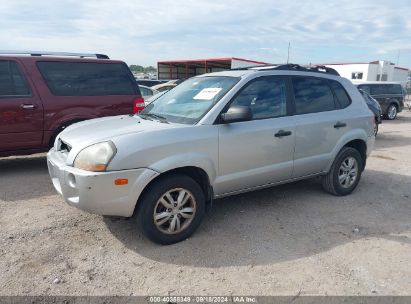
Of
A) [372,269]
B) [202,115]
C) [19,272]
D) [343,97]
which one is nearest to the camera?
[19,272]

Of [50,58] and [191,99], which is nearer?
[191,99]

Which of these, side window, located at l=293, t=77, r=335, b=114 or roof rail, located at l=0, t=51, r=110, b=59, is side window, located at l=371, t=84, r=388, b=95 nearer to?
side window, located at l=293, t=77, r=335, b=114

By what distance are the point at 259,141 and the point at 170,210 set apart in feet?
4.19

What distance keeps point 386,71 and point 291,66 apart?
119ft

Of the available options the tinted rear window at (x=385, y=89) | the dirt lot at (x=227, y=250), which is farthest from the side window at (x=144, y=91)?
the tinted rear window at (x=385, y=89)

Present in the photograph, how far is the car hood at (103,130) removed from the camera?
3.43m

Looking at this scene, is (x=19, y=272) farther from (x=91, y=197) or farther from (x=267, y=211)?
(x=267, y=211)

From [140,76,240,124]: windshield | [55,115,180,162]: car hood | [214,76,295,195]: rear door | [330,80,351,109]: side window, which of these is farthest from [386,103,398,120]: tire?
[55,115,180,162]: car hood

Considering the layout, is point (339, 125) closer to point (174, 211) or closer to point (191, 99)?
point (191, 99)

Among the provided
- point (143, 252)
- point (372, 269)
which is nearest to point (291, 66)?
point (372, 269)

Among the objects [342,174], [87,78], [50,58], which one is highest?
[50,58]

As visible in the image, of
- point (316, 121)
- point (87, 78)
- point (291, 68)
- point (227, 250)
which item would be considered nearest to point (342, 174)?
point (316, 121)

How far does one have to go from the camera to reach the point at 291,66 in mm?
4715

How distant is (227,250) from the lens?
354 centimetres
